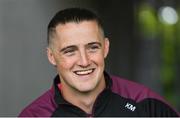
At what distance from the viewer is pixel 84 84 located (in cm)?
321

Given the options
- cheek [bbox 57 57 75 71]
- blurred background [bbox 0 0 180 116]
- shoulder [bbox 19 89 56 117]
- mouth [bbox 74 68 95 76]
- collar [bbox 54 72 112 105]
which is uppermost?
cheek [bbox 57 57 75 71]

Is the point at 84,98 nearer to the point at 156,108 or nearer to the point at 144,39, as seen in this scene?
the point at 156,108

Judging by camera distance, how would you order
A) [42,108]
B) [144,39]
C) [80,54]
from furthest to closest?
1. [144,39]
2. [42,108]
3. [80,54]

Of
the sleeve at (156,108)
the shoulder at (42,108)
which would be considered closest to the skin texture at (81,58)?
the shoulder at (42,108)

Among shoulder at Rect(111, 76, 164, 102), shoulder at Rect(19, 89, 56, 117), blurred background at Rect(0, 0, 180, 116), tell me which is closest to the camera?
shoulder at Rect(19, 89, 56, 117)

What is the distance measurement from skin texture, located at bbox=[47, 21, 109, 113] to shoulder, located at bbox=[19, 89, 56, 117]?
0.11m

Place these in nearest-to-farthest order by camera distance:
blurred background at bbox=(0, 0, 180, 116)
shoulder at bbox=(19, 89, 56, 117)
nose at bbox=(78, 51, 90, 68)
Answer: nose at bbox=(78, 51, 90, 68) → shoulder at bbox=(19, 89, 56, 117) → blurred background at bbox=(0, 0, 180, 116)

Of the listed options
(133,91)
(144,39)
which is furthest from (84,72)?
(144,39)

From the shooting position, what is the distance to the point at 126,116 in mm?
3311

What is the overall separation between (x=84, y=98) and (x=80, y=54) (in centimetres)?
28

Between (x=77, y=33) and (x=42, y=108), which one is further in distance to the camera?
(x=42, y=108)

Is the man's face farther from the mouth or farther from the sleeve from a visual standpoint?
the sleeve

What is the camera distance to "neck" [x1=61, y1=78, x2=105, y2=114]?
3.29 m

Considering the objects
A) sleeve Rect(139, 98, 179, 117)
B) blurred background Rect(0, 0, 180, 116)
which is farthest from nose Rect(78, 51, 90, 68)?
blurred background Rect(0, 0, 180, 116)
